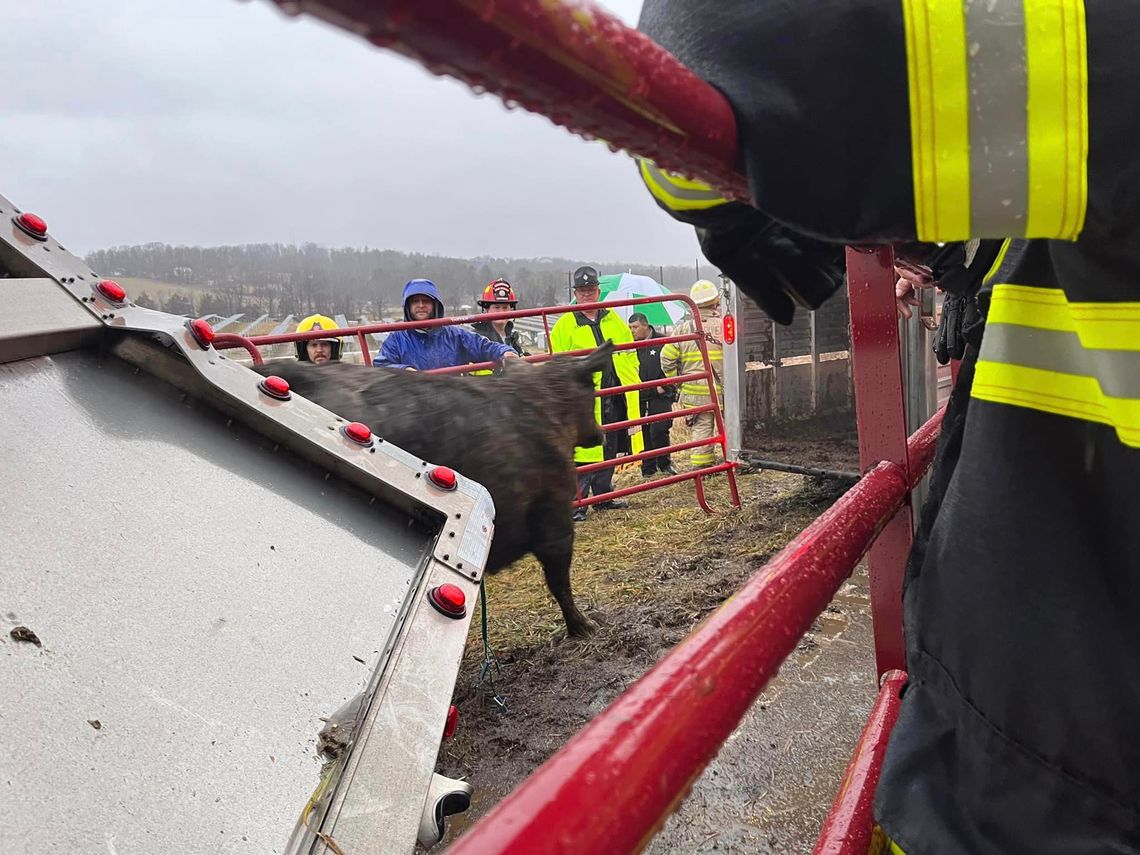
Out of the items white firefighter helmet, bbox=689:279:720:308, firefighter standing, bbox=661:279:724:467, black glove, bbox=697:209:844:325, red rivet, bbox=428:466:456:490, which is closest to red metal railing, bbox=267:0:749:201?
black glove, bbox=697:209:844:325

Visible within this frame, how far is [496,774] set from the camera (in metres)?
2.85

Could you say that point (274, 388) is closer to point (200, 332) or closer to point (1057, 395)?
point (200, 332)

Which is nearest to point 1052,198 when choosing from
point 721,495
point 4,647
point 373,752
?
point 373,752

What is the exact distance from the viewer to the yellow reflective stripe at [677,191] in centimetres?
64

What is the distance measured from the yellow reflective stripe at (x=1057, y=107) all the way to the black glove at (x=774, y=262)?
0.29 m

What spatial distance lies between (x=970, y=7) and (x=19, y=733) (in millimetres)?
1302

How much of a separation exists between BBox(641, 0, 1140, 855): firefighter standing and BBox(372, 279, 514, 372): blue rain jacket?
4.45 m

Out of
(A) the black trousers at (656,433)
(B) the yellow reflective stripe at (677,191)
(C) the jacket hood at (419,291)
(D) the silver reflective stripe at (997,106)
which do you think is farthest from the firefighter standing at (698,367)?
(D) the silver reflective stripe at (997,106)

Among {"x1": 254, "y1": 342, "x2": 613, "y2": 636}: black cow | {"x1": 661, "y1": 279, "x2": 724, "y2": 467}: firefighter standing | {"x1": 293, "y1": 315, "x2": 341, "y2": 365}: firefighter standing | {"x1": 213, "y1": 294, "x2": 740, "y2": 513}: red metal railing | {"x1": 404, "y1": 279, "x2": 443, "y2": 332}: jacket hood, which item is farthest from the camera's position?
{"x1": 661, "y1": 279, "x2": 724, "y2": 467}: firefighter standing

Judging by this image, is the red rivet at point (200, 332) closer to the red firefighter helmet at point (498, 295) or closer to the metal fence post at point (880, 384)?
the metal fence post at point (880, 384)

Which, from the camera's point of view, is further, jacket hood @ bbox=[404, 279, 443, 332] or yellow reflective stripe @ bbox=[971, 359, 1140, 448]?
jacket hood @ bbox=[404, 279, 443, 332]

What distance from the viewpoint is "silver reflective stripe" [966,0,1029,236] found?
0.46 m

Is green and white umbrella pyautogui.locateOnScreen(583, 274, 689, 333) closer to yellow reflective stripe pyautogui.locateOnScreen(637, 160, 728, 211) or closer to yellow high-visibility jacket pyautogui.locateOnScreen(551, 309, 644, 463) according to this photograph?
yellow high-visibility jacket pyautogui.locateOnScreen(551, 309, 644, 463)

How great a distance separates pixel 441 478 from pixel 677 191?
1.44 meters
